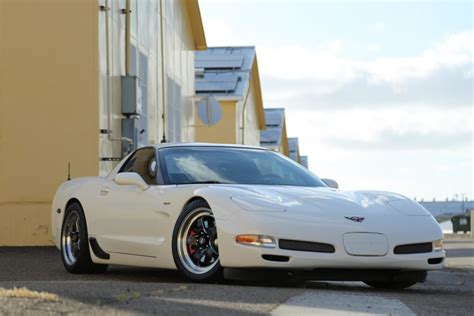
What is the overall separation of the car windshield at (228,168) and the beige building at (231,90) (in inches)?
991

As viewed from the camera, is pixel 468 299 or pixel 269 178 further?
pixel 269 178

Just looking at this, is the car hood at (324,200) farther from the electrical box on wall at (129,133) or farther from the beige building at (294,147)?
the beige building at (294,147)

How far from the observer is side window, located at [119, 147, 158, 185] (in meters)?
9.60

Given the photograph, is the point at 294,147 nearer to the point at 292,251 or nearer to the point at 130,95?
the point at 130,95

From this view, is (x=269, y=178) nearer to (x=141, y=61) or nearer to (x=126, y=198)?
(x=126, y=198)

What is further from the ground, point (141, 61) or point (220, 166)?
point (141, 61)

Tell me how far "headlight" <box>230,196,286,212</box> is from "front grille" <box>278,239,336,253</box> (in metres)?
0.27

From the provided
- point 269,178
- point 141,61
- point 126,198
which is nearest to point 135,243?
point 126,198

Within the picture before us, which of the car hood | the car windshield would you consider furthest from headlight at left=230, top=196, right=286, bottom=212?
the car windshield

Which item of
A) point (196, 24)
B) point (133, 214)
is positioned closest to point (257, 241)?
point (133, 214)

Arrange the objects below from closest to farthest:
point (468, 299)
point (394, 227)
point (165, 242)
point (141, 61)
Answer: point (468, 299), point (394, 227), point (165, 242), point (141, 61)

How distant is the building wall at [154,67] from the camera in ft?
54.4

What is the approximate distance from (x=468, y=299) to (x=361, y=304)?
138 cm

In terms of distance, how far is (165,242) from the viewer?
342 inches
